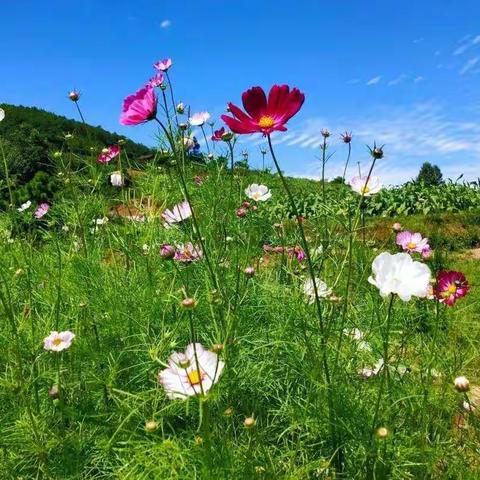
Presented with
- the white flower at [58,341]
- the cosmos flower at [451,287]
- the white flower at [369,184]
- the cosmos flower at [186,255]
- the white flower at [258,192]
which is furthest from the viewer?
the white flower at [258,192]

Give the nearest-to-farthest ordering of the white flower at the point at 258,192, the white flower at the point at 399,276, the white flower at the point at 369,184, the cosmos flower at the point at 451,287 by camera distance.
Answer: the white flower at the point at 399,276 < the white flower at the point at 369,184 < the cosmos flower at the point at 451,287 < the white flower at the point at 258,192

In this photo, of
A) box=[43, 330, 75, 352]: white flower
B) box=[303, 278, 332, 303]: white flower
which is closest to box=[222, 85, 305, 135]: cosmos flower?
box=[303, 278, 332, 303]: white flower

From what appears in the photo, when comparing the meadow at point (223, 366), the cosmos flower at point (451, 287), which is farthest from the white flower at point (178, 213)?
the cosmos flower at point (451, 287)

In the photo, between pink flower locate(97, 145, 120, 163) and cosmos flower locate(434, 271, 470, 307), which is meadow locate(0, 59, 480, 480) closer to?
cosmos flower locate(434, 271, 470, 307)

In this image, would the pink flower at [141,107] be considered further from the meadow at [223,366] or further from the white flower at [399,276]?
the white flower at [399,276]

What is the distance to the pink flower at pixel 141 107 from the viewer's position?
1.53m

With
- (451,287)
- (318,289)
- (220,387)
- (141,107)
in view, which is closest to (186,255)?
(318,289)

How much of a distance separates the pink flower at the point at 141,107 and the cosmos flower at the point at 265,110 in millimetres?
198

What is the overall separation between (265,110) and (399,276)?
50 cm

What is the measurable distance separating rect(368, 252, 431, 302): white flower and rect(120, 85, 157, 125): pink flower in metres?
0.64

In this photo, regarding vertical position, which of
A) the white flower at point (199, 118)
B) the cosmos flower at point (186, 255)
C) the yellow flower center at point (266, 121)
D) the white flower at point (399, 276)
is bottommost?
the cosmos flower at point (186, 255)

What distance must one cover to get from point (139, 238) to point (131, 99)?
1.11m

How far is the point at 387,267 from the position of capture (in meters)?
1.43

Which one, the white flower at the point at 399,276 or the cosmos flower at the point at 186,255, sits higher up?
the white flower at the point at 399,276
